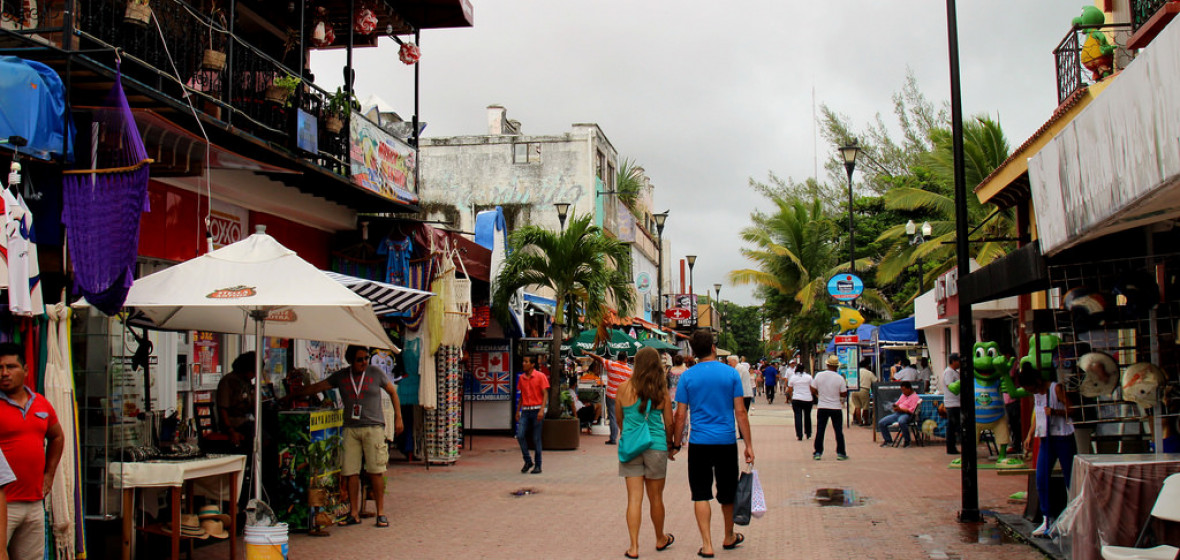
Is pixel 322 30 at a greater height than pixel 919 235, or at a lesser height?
greater

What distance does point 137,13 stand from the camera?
9062mm

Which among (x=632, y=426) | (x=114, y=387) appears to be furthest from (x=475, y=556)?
(x=114, y=387)

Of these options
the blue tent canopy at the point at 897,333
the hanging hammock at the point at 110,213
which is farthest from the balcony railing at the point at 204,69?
the blue tent canopy at the point at 897,333

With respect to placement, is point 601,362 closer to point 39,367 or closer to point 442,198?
point 442,198

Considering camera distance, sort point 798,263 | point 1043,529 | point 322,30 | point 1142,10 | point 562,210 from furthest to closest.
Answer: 1. point 798,263
2. point 562,210
3. point 322,30
4. point 1142,10
5. point 1043,529

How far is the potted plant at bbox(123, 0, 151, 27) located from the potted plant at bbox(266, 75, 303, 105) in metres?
2.54

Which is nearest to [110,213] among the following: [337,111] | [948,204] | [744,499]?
[744,499]

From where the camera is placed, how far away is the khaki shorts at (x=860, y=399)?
26.3 metres

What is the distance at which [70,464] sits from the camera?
22.6ft

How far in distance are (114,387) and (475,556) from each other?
333 cm

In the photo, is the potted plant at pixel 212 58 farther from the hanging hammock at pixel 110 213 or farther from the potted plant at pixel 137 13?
the hanging hammock at pixel 110 213

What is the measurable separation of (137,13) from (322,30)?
209 inches

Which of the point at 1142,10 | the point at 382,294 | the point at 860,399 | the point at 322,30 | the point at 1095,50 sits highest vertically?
the point at 322,30

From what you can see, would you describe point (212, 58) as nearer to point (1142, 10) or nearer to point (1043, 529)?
point (1043, 529)
